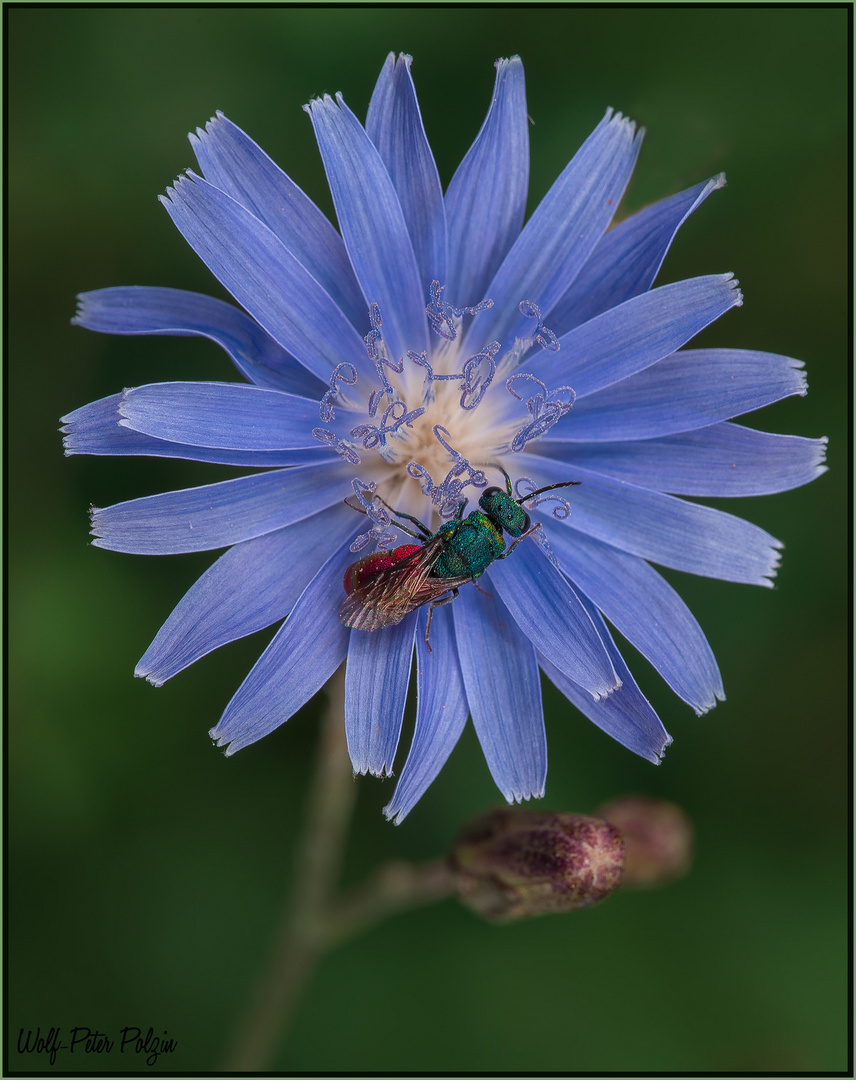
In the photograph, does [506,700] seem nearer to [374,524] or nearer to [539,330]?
[374,524]

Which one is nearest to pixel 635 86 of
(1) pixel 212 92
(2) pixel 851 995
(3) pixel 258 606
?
(1) pixel 212 92

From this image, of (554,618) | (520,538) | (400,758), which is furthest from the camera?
(400,758)

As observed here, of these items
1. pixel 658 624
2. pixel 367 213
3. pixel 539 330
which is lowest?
pixel 658 624

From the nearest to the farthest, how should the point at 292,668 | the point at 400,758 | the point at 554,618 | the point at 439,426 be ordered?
1. the point at 292,668
2. the point at 554,618
3. the point at 439,426
4. the point at 400,758

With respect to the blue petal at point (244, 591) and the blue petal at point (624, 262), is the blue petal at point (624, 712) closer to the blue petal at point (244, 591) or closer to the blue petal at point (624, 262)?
the blue petal at point (244, 591)

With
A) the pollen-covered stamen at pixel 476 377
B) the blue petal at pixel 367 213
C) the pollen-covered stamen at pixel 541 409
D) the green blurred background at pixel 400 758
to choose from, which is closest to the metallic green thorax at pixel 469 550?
the pollen-covered stamen at pixel 541 409

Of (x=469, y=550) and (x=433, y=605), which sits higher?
(x=469, y=550)

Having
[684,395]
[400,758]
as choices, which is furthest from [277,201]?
[400,758]

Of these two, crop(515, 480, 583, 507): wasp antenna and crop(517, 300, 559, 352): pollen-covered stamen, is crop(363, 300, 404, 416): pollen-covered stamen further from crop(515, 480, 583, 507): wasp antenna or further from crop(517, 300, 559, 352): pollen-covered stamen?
crop(515, 480, 583, 507): wasp antenna
